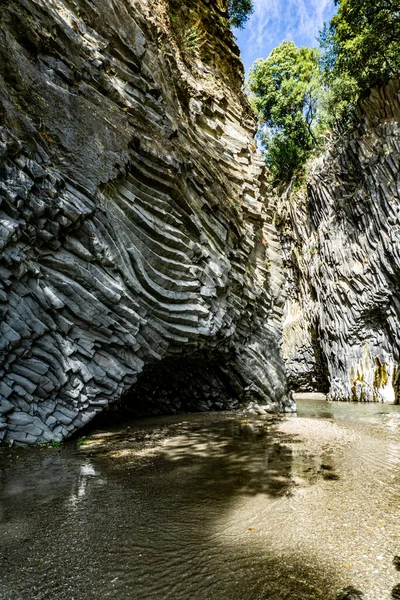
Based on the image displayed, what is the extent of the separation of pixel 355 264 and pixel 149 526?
20.6m

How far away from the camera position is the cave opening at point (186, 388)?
38.1 ft

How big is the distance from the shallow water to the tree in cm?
2648

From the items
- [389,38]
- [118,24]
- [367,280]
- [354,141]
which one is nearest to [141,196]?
[118,24]

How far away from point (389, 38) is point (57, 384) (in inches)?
980

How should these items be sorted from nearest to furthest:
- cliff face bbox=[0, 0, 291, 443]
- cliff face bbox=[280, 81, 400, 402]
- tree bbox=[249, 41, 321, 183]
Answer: cliff face bbox=[0, 0, 291, 443] → cliff face bbox=[280, 81, 400, 402] → tree bbox=[249, 41, 321, 183]

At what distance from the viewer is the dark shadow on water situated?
257cm

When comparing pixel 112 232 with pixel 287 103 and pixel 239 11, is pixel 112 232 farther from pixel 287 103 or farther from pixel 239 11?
pixel 287 103

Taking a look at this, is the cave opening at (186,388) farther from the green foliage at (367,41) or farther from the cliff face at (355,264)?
the green foliage at (367,41)

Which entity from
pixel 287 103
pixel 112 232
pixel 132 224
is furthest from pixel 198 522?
pixel 287 103

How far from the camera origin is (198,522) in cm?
365

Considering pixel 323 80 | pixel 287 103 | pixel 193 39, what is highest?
pixel 287 103

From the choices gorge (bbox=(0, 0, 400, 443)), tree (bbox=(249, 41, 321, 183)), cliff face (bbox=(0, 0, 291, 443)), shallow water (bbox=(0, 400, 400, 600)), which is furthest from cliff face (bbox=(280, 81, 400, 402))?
shallow water (bbox=(0, 400, 400, 600))

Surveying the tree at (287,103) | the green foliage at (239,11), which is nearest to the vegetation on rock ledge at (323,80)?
the tree at (287,103)

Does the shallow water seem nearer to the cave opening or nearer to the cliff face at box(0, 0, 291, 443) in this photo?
the cliff face at box(0, 0, 291, 443)
